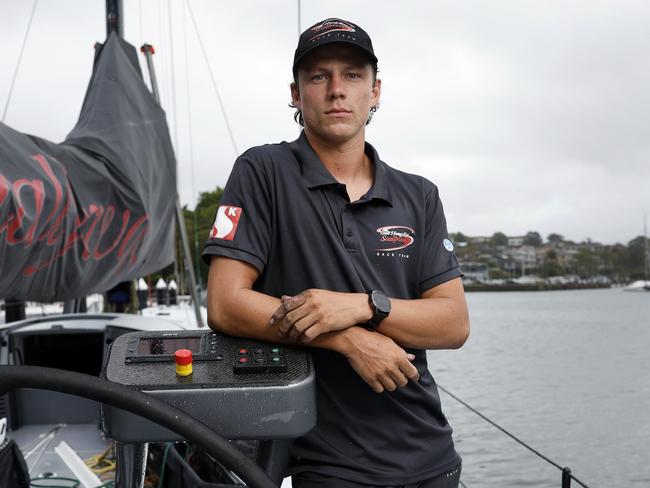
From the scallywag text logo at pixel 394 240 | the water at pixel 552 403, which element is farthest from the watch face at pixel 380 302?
the water at pixel 552 403

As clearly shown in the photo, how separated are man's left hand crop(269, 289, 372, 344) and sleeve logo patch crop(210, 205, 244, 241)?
0.69ft

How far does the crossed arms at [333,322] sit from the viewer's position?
154 centimetres

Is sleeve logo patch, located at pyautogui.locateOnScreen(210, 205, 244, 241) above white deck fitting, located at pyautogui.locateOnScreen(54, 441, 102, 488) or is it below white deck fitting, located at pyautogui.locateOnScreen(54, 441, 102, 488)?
above

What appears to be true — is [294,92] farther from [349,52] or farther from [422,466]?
[422,466]

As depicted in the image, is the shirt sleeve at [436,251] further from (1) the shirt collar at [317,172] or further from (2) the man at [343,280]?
(1) the shirt collar at [317,172]

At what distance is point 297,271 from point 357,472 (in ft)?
1.46

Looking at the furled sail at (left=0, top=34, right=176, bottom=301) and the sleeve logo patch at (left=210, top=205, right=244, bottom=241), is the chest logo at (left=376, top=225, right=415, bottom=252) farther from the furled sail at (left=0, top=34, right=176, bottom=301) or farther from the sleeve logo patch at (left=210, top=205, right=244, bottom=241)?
the furled sail at (left=0, top=34, right=176, bottom=301)

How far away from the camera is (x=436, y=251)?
182 centimetres

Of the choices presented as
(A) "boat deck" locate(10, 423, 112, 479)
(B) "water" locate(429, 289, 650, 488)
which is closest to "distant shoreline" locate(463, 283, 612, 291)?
(B) "water" locate(429, 289, 650, 488)

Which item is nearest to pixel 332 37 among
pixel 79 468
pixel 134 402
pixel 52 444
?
pixel 134 402

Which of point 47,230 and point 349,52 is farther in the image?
point 47,230

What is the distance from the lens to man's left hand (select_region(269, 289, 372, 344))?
1527 mm

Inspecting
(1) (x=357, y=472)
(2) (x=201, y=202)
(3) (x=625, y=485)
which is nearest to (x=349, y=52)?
(1) (x=357, y=472)

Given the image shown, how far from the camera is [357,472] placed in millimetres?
1614
